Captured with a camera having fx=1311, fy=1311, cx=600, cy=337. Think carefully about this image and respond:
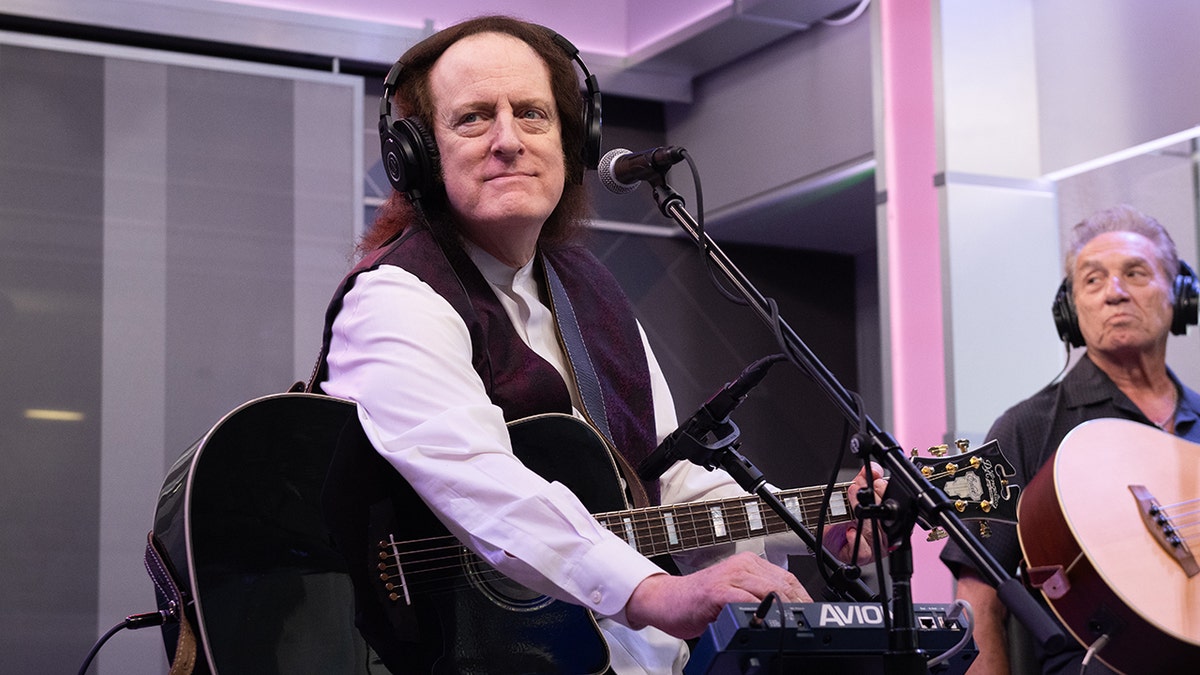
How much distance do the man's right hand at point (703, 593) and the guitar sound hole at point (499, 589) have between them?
41 centimetres

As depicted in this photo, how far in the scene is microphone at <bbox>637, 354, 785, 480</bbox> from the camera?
1.85 meters

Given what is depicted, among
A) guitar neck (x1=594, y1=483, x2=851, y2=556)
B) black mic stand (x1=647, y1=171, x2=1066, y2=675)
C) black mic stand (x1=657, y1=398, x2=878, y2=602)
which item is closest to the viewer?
black mic stand (x1=647, y1=171, x2=1066, y2=675)

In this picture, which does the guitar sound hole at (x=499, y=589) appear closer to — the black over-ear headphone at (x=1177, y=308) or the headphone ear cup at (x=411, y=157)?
the headphone ear cup at (x=411, y=157)

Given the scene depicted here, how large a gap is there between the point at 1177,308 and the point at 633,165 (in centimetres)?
223

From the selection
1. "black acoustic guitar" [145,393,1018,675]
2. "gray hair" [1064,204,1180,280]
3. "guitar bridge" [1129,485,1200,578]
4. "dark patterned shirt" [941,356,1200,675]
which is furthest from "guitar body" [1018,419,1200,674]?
Answer: "black acoustic guitar" [145,393,1018,675]

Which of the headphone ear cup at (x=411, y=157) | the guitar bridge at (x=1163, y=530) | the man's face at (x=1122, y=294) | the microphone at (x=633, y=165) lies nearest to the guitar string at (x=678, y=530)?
the microphone at (x=633, y=165)

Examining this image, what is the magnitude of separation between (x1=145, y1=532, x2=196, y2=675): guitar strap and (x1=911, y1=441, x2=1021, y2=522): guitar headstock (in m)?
1.14

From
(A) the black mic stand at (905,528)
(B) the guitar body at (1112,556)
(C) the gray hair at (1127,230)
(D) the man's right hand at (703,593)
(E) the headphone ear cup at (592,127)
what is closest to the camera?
(A) the black mic stand at (905,528)

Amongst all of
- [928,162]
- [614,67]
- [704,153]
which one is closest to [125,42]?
[614,67]

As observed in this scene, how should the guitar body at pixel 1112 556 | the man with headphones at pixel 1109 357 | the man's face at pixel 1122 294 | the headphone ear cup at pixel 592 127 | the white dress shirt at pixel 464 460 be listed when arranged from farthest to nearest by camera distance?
the man's face at pixel 1122 294 → the man with headphones at pixel 1109 357 → the guitar body at pixel 1112 556 → the headphone ear cup at pixel 592 127 → the white dress shirt at pixel 464 460

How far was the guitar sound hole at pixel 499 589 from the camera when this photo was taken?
2100 mm

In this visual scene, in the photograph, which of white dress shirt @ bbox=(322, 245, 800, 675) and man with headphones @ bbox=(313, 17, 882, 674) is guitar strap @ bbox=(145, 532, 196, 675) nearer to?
man with headphones @ bbox=(313, 17, 882, 674)

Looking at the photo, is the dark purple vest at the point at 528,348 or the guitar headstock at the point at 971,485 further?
the dark purple vest at the point at 528,348

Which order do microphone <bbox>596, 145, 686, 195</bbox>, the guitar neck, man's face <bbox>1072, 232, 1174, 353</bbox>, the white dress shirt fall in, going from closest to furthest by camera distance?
the white dress shirt, microphone <bbox>596, 145, 686, 195</bbox>, the guitar neck, man's face <bbox>1072, 232, 1174, 353</bbox>
